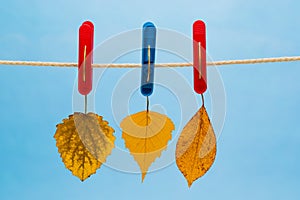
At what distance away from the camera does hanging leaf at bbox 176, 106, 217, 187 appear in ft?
2.48

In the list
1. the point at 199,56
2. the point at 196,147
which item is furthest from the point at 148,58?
the point at 196,147

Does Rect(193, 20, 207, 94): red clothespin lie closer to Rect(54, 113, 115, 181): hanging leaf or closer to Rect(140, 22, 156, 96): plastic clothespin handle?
Rect(140, 22, 156, 96): plastic clothespin handle

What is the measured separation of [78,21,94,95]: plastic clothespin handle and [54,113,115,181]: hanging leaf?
2.7 inches

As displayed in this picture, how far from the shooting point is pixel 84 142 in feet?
2.65

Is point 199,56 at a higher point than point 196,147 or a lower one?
higher

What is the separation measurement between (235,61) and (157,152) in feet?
0.93

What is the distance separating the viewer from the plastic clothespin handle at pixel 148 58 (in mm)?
753

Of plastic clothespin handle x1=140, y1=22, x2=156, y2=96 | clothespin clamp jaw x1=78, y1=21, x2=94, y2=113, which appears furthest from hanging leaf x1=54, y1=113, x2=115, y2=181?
plastic clothespin handle x1=140, y1=22, x2=156, y2=96

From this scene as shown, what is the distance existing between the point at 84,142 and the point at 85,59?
187mm

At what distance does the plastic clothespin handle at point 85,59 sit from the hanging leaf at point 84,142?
2.7 inches

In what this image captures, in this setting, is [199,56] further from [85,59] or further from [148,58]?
[85,59]

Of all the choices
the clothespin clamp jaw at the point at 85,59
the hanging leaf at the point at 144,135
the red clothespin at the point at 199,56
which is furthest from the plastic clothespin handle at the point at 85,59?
the red clothespin at the point at 199,56

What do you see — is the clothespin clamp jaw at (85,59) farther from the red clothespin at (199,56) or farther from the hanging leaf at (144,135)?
the red clothespin at (199,56)

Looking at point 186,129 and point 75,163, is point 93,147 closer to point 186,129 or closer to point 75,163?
point 75,163
